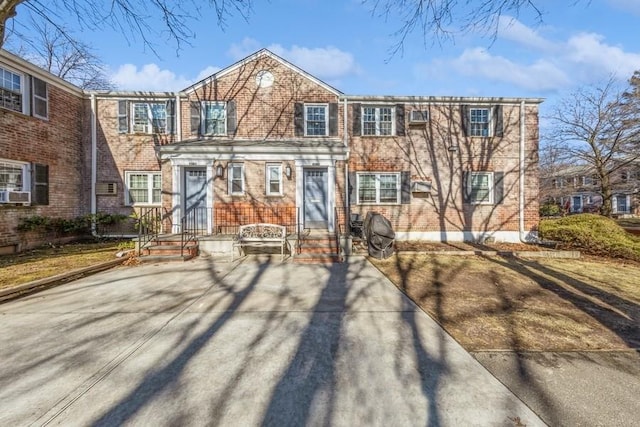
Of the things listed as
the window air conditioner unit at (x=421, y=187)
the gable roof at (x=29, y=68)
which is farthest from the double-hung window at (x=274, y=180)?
the gable roof at (x=29, y=68)

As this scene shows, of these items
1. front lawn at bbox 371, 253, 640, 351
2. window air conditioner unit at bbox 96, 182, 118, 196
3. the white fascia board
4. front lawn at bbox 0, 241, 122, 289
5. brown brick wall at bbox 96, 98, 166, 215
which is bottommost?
front lawn at bbox 371, 253, 640, 351

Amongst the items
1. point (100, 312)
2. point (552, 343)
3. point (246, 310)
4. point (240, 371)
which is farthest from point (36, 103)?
point (552, 343)

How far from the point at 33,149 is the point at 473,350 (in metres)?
13.6

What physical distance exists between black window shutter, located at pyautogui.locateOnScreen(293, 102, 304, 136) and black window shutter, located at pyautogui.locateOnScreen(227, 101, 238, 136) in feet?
7.68

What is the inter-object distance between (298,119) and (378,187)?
13.9ft

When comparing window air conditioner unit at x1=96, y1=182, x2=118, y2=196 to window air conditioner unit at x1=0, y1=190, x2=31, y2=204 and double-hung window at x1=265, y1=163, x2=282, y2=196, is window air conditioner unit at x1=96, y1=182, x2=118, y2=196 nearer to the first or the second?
window air conditioner unit at x1=0, y1=190, x2=31, y2=204

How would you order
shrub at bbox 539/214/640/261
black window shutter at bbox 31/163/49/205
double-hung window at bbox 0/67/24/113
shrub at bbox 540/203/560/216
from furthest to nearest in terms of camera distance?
shrub at bbox 540/203/560/216, black window shutter at bbox 31/163/49/205, double-hung window at bbox 0/67/24/113, shrub at bbox 539/214/640/261

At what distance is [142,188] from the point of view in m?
11.0

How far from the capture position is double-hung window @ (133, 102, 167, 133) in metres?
10.9

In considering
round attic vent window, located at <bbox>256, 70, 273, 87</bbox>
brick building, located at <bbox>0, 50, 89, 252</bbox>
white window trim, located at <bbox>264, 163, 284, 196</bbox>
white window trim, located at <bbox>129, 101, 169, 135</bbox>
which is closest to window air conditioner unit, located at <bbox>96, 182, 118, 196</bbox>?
brick building, located at <bbox>0, 50, 89, 252</bbox>

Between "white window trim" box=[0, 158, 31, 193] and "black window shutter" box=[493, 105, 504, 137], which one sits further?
"black window shutter" box=[493, 105, 504, 137]

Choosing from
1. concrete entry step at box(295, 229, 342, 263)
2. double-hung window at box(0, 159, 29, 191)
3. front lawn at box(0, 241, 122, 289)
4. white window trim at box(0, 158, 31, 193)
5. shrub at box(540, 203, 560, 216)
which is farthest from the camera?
shrub at box(540, 203, 560, 216)

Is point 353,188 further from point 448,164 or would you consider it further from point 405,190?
point 448,164

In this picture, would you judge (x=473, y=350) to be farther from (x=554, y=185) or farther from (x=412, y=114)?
(x=554, y=185)
